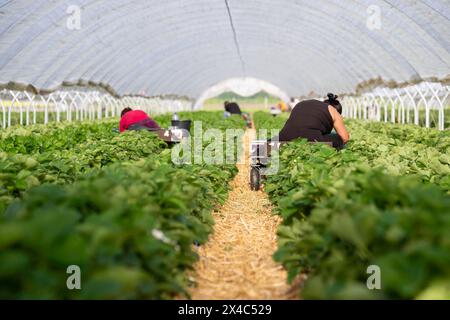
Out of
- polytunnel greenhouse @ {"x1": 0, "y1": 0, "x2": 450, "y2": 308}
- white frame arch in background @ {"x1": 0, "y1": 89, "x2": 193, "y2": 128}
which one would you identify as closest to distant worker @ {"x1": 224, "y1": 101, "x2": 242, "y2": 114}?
polytunnel greenhouse @ {"x1": 0, "y1": 0, "x2": 450, "y2": 308}

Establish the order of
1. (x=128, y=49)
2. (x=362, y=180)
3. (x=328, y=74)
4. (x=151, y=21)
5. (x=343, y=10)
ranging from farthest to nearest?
(x=328, y=74), (x=128, y=49), (x=151, y=21), (x=343, y=10), (x=362, y=180)

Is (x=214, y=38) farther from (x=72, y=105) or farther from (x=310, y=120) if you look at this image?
(x=310, y=120)

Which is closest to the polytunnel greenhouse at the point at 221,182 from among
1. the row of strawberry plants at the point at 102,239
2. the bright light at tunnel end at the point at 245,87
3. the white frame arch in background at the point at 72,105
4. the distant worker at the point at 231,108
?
the row of strawberry plants at the point at 102,239

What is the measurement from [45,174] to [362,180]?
2739mm

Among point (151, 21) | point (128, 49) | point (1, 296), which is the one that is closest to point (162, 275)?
point (1, 296)

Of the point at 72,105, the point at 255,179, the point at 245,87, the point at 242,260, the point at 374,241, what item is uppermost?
the point at 245,87

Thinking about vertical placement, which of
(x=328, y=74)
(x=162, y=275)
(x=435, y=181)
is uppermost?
(x=328, y=74)

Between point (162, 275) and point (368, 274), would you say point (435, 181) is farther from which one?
point (162, 275)

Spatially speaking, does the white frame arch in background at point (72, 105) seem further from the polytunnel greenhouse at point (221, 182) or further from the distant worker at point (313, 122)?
the distant worker at point (313, 122)

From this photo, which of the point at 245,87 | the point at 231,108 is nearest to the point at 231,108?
the point at 231,108

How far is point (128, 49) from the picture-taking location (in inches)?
808

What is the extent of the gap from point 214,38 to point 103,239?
21727mm

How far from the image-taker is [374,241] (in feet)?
8.16

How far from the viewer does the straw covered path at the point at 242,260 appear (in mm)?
3672
